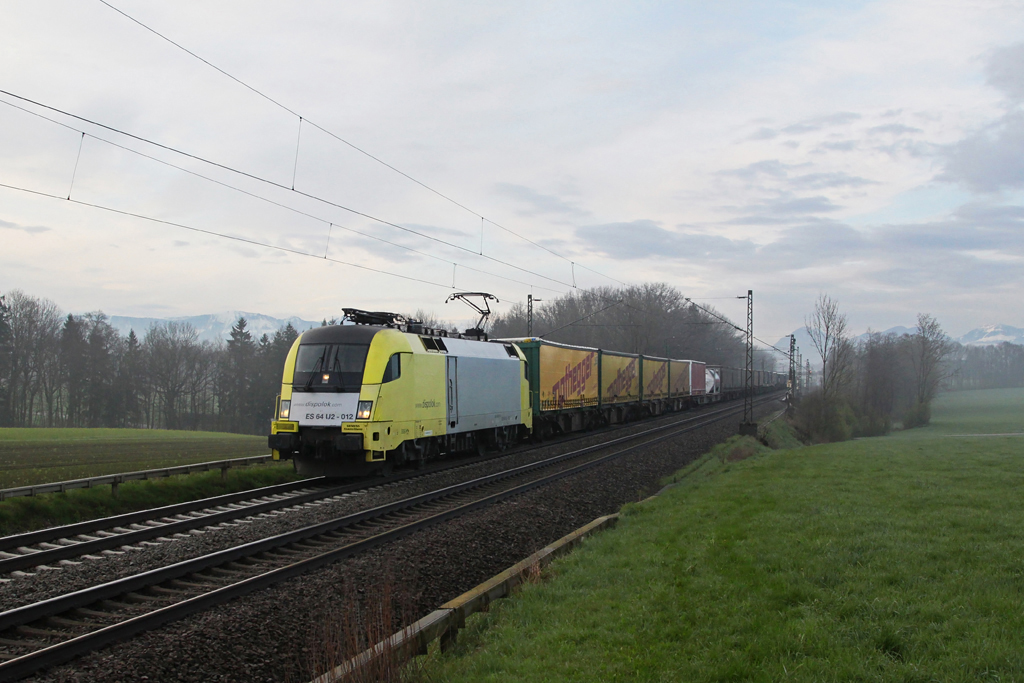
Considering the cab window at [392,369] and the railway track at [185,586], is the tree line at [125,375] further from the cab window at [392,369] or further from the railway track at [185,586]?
the railway track at [185,586]

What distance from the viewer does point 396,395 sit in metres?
14.9

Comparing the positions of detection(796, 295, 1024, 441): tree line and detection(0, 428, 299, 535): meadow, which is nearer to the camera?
detection(0, 428, 299, 535): meadow

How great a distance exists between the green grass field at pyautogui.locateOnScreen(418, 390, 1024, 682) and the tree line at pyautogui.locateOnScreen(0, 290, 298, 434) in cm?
5815

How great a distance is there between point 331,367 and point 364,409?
1.25 metres

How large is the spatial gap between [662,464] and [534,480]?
585 centimetres

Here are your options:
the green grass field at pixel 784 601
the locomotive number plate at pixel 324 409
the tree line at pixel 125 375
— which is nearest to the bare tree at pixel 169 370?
the tree line at pixel 125 375

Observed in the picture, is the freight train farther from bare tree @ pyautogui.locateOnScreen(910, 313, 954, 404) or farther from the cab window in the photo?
bare tree @ pyautogui.locateOnScreen(910, 313, 954, 404)

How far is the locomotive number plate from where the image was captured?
14156 mm

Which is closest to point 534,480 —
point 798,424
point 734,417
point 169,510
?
point 169,510

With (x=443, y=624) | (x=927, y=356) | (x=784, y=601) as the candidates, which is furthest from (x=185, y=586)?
(x=927, y=356)

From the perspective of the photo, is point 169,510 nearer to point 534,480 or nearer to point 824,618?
point 534,480

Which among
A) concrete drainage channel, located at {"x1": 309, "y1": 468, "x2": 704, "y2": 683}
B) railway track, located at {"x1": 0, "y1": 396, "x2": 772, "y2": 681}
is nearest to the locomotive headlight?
railway track, located at {"x1": 0, "y1": 396, "x2": 772, "y2": 681}

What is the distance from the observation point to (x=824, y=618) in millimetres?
5336

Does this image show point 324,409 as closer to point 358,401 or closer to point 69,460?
point 358,401
